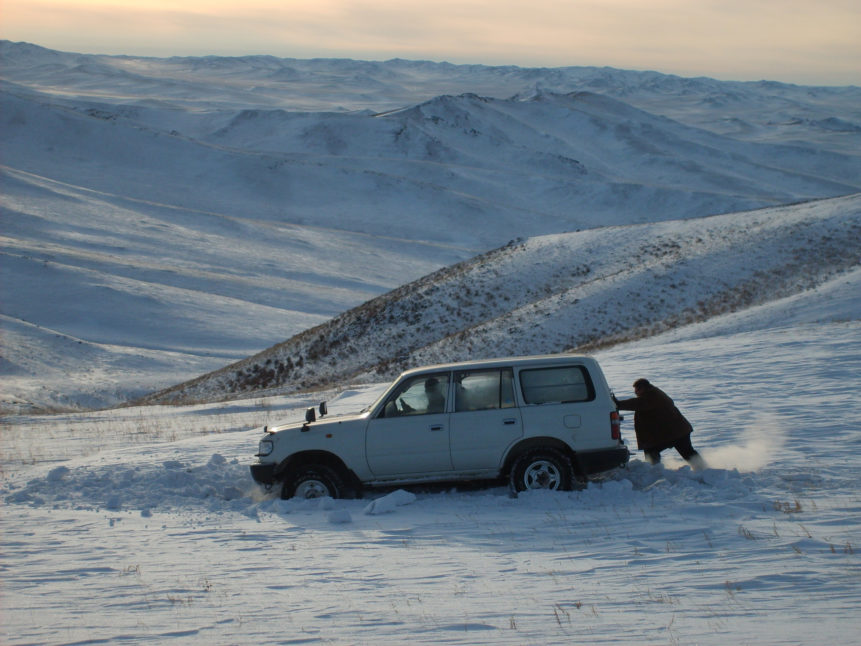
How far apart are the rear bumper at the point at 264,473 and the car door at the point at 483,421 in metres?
2.00

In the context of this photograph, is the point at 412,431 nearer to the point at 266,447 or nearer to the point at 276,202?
the point at 266,447

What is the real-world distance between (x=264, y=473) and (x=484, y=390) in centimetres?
258

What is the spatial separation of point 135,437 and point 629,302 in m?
19.7

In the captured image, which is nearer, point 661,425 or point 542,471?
point 542,471

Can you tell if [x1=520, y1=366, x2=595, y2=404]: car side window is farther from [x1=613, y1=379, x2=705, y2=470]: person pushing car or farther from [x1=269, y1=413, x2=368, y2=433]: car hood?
[x1=269, y1=413, x2=368, y2=433]: car hood

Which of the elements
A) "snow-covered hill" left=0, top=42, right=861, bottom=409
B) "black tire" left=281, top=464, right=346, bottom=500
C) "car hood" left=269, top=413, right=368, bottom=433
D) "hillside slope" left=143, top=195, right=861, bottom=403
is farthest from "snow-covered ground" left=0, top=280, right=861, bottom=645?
"snow-covered hill" left=0, top=42, right=861, bottom=409

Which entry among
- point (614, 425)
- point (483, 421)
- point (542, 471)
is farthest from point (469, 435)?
point (614, 425)

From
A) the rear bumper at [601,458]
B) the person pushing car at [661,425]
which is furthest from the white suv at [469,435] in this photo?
the person pushing car at [661,425]

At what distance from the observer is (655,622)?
18.4ft

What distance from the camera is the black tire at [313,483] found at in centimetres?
935

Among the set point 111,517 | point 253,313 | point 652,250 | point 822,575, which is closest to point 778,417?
point 822,575

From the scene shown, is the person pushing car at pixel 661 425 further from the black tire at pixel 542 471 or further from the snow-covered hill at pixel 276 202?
the snow-covered hill at pixel 276 202

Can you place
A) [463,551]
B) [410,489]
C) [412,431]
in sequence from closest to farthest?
[463,551] → [412,431] → [410,489]

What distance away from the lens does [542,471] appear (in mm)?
9039
